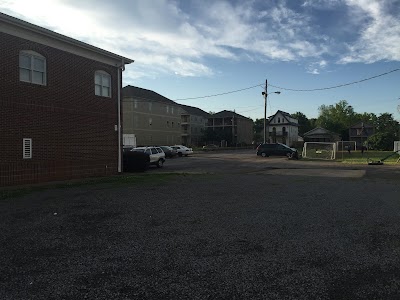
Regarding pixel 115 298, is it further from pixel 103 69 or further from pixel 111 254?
pixel 103 69

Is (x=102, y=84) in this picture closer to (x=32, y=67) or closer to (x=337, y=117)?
(x=32, y=67)

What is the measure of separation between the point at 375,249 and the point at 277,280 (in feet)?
7.28

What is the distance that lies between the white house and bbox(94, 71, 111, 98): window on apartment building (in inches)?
3012

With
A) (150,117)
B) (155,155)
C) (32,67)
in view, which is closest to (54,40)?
(32,67)

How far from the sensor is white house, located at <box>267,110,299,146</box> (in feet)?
302

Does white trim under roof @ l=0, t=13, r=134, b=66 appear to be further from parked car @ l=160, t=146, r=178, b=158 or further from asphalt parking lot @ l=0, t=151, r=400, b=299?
parked car @ l=160, t=146, r=178, b=158

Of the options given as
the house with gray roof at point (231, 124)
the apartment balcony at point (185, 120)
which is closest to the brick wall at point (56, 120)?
the apartment balcony at point (185, 120)

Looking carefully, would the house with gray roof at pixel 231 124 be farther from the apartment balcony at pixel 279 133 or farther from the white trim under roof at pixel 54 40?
the white trim under roof at pixel 54 40

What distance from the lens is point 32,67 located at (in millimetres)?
15016

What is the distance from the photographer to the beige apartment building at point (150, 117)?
6012cm

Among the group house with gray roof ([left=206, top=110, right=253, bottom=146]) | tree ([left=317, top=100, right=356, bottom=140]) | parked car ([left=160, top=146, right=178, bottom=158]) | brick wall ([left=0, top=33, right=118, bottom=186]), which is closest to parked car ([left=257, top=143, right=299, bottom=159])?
parked car ([left=160, top=146, right=178, bottom=158])

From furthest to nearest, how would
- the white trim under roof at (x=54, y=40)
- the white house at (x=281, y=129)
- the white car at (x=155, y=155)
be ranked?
the white house at (x=281, y=129) < the white car at (x=155, y=155) < the white trim under roof at (x=54, y=40)

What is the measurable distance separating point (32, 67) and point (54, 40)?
5.49 ft

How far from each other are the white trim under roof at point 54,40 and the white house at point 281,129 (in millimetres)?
76908
